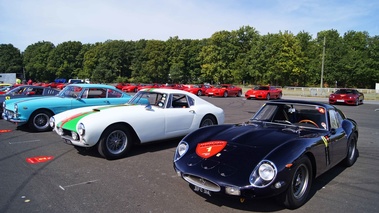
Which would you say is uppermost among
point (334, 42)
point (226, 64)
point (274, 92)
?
point (334, 42)

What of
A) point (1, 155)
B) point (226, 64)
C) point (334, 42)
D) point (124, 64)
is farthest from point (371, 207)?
point (124, 64)

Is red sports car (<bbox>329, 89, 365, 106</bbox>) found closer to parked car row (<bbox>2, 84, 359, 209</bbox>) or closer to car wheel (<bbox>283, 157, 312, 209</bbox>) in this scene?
parked car row (<bbox>2, 84, 359, 209</bbox>)

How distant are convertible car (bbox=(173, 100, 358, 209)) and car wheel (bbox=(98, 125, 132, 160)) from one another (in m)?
1.97

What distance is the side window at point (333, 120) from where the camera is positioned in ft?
15.6

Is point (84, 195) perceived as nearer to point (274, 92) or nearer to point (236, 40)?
point (274, 92)

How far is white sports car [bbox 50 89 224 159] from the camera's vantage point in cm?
551

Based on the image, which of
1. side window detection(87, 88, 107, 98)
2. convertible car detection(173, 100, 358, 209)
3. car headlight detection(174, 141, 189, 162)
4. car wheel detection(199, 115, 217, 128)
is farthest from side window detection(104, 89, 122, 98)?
car headlight detection(174, 141, 189, 162)

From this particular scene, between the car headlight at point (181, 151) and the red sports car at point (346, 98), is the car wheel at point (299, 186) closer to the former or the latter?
the car headlight at point (181, 151)

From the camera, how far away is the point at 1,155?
6023 mm

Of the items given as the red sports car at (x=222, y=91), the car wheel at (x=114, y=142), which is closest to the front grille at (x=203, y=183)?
the car wheel at (x=114, y=142)

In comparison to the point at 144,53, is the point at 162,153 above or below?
below

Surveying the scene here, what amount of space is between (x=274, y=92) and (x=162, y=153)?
23536mm

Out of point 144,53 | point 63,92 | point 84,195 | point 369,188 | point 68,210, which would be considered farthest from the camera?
point 144,53

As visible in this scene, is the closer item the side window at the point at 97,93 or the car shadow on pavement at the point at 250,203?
the car shadow on pavement at the point at 250,203
